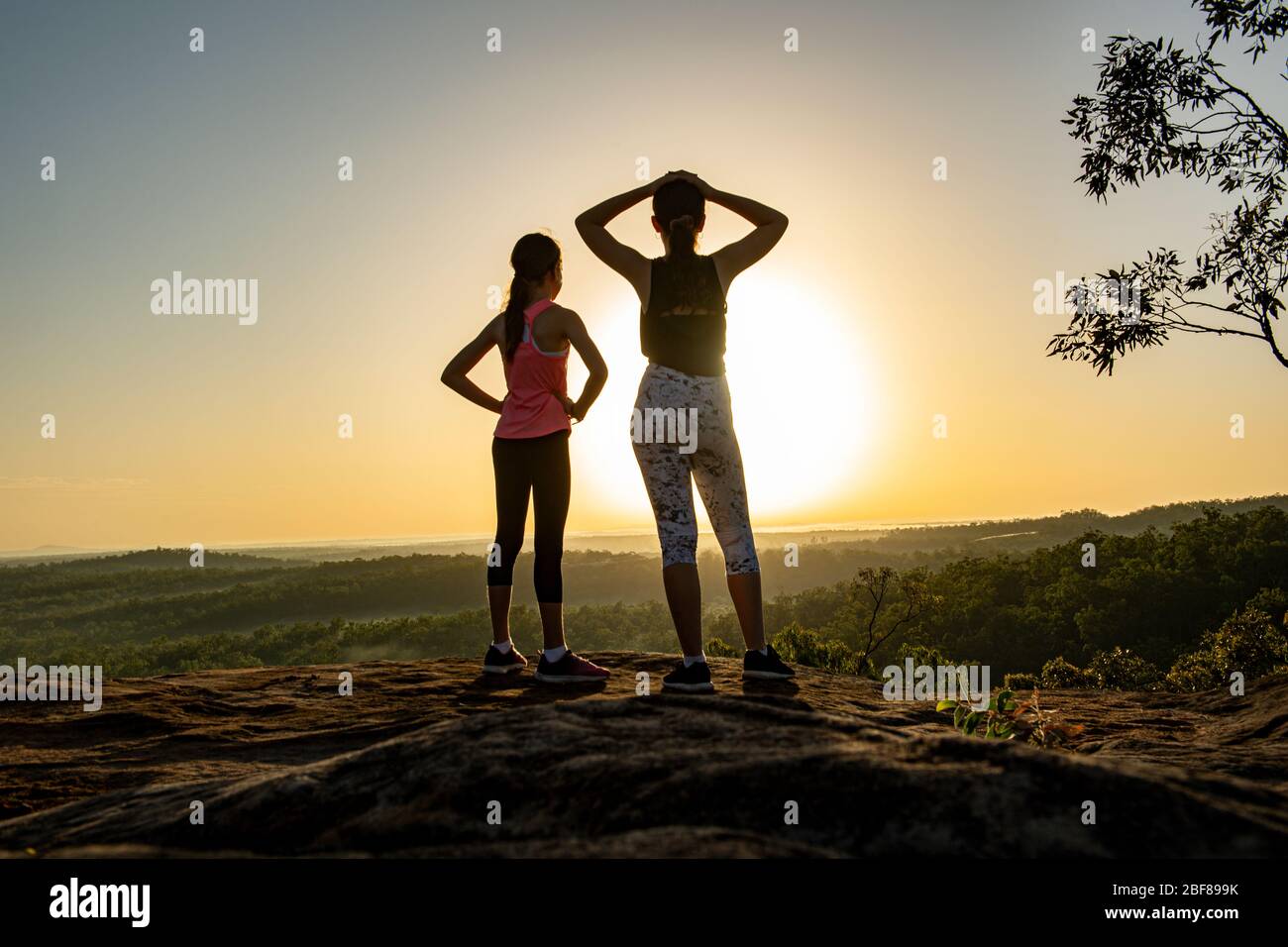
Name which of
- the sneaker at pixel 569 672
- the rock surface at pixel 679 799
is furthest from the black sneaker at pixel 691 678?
the rock surface at pixel 679 799

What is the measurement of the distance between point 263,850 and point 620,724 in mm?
1087

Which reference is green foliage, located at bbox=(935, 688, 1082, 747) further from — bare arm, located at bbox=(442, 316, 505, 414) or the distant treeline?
the distant treeline

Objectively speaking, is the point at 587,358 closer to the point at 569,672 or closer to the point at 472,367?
the point at 472,367

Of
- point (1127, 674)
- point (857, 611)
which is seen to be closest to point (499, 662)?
point (1127, 674)

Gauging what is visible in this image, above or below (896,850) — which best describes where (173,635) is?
below

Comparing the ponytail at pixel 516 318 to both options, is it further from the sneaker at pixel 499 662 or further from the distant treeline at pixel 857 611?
the distant treeline at pixel 857 611

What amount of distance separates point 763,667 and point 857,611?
3452cm

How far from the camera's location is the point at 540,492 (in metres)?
5.87

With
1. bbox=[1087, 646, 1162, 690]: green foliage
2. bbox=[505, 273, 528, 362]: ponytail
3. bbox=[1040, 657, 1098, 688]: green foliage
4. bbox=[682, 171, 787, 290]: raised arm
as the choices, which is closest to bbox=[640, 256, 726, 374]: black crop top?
bbox=[682, 171, 787, 290]: raised arm

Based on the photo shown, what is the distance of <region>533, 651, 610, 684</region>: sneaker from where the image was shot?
230 inches

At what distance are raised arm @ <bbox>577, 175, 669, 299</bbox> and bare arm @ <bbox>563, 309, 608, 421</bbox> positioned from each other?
0.71 m
